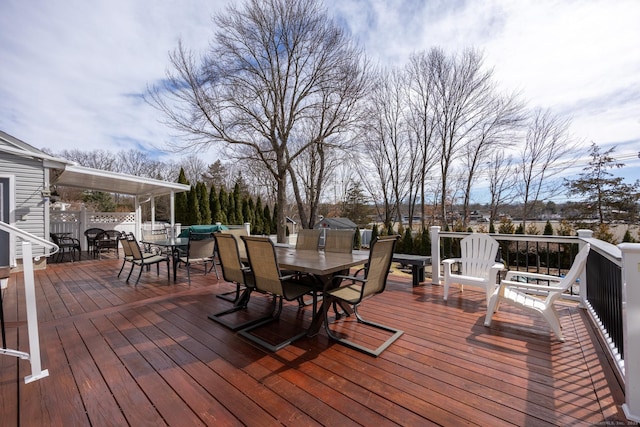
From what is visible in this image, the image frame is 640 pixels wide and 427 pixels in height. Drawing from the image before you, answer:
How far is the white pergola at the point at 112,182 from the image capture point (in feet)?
23.9

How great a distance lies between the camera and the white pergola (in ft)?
23.9

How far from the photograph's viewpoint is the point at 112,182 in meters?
8.92

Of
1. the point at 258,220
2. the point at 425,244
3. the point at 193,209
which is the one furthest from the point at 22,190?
the point at 425,244

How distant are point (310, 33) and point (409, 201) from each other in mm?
8895

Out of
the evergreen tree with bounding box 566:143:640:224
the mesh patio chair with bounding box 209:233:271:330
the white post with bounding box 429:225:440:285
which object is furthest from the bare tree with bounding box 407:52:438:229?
the mesh patio chair with bounding box 209:233:271:330

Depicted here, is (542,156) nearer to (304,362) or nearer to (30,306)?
(304,362)

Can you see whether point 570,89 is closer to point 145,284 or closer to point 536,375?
point 536,375

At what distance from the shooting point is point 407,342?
258 cm

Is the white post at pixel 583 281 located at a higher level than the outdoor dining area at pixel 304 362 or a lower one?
higher

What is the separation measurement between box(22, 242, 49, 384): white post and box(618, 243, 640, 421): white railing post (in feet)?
12.2

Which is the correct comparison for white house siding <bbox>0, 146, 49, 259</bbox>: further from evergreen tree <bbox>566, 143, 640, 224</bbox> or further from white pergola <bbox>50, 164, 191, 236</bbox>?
evergreen tree <bbox>566, 143, 640, 224</bbox>

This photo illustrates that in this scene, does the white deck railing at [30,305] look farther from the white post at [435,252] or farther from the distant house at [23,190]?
the distant house at [23,190]

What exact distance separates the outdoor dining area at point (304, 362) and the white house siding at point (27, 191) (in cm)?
348

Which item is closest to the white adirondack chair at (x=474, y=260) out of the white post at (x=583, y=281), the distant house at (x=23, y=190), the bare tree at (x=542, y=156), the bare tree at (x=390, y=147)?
the white post at (x=583, y=281)
